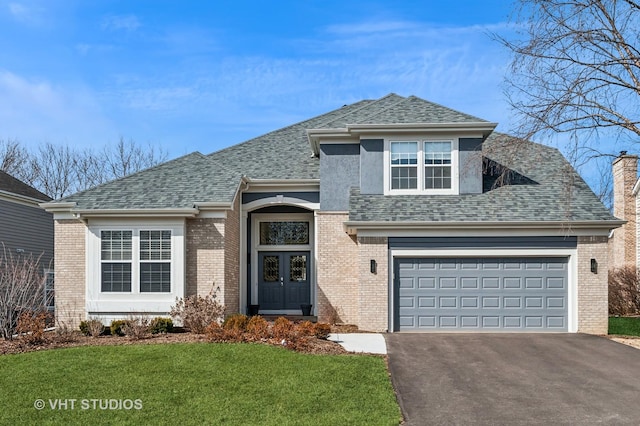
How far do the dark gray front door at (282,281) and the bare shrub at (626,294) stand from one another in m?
11.8

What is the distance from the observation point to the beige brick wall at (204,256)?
55.6ft

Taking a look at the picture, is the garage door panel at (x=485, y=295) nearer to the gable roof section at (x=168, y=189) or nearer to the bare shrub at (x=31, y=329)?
the gable roof section at (x=168, y=189)

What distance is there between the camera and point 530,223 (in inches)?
658

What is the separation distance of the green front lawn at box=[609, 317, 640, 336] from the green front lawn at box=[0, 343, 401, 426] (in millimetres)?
9658

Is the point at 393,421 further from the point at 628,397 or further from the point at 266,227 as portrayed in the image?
the point at 266,227

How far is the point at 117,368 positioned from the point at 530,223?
11.1m

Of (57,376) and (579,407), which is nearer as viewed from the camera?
(579,407)

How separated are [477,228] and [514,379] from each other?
629 centimetres

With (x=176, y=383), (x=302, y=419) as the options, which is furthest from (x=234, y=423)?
(x=176, y=383)

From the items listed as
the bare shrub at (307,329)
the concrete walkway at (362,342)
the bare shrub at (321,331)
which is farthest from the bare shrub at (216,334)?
the concrete walkway at (362,342)

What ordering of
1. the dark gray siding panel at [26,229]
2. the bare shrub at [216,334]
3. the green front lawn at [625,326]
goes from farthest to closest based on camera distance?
the dark gray siding panel at [26,229], the green front lawn at [625,326], the bare shrub at [216,334]

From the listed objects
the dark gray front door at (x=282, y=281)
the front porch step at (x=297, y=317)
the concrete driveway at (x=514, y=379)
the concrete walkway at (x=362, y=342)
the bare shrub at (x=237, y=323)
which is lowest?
the front porch step at (x=297, y=317)

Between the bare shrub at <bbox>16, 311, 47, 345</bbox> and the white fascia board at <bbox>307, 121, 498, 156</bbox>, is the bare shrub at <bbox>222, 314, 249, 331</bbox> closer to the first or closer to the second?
the bare shrub at <bbox>16, 311, 47, 345</bbox>
